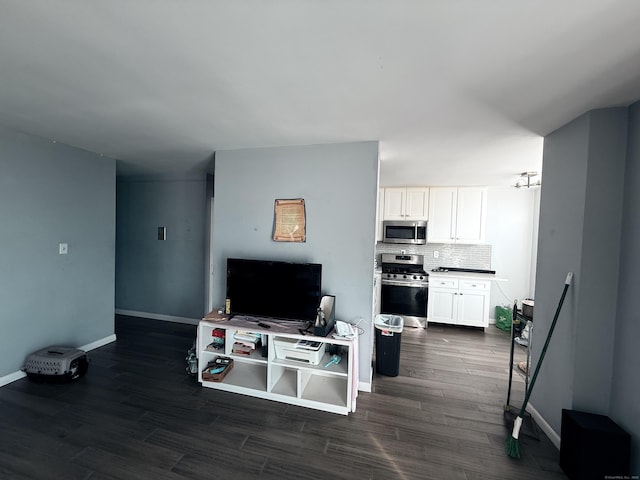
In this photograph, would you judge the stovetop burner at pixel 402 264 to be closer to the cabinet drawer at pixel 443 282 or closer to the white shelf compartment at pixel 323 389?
the cabinet drawer at pixel 443 282

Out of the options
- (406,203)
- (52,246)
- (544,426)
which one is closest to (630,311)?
(544,426)

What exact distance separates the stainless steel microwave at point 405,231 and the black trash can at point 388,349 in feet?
7.15

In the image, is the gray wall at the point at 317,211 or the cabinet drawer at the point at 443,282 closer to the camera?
the gray wall at the point at 317,211

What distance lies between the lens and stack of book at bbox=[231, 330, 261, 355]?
250cm

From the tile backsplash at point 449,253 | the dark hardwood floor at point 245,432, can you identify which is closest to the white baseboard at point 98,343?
the dark hardwood floor at point 245,432

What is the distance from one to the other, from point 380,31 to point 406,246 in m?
4.21

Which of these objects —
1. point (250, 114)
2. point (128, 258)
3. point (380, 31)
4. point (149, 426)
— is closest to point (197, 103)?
point (250, 114)

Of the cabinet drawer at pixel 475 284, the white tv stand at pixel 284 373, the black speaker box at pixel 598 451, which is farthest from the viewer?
the cabinet drawer at pixel 475 284

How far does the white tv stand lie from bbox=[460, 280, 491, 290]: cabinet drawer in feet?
9.07

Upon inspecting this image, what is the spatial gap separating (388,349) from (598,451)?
5.08ft

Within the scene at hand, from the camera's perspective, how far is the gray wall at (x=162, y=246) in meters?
4.21

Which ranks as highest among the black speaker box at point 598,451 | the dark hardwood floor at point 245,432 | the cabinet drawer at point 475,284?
the cabinet drawer at point 475,284

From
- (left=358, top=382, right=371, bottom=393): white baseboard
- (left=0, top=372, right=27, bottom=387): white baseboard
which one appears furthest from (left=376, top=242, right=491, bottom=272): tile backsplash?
(left=0, top=372, right=27, bottom=387): white baseboard

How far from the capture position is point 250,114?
1995 mm
